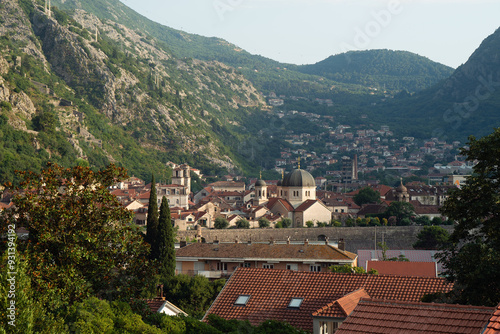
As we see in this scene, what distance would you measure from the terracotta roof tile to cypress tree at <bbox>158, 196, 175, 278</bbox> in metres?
1.04

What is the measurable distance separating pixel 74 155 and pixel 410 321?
306 ft

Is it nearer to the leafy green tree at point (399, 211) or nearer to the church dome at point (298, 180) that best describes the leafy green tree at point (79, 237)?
the leafy green tree at point (399, 211)

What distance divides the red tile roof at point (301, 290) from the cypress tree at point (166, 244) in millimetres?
20943

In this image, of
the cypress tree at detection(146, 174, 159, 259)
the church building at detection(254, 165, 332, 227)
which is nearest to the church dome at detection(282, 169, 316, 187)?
the church building at detection(254, 165, 332, 227)

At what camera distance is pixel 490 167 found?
16375 millimetres

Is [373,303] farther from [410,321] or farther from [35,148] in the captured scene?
[35,148]

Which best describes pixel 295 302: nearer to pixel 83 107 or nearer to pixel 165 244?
pixel 165 244

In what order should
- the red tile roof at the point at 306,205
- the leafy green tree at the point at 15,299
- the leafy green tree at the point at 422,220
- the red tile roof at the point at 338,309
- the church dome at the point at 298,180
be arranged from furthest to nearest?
the church dome at the point at 298,180
the red tile roof at the point at 306,205
the leafy green tree at the point at 422,220
the red tile roof at the point at 338,309
the leafy green tree at the point at 15,299

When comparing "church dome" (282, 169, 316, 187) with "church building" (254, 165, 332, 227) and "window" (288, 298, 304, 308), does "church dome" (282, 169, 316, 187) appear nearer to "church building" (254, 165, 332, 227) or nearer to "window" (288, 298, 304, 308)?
"church building" (254, 165, 332, 227)

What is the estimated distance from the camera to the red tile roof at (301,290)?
19562mm

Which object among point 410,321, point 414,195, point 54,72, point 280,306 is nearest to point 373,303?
point 410,321

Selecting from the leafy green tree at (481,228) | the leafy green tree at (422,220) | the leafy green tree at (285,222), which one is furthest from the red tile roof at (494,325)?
the leafy green tree at (422,220)

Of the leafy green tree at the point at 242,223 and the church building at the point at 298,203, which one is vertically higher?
the church building at the point at 298,203

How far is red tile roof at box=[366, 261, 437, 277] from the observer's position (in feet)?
106
